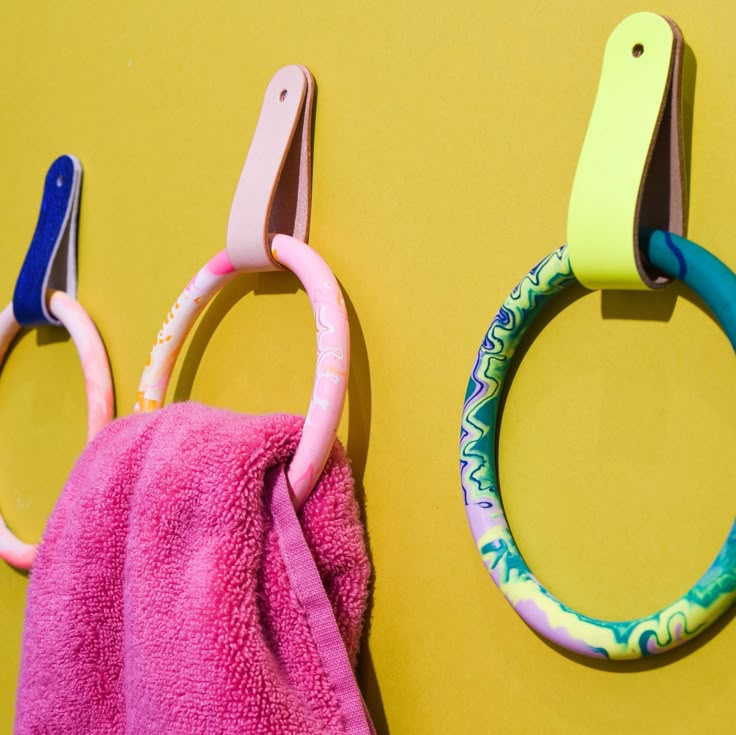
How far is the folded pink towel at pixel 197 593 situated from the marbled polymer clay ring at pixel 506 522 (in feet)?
0.30

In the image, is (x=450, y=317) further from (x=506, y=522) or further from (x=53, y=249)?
(x=53, y=249)

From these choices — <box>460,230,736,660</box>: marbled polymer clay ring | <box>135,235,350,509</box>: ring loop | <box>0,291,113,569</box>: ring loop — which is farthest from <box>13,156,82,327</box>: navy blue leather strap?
<box>460,230,736,660</box>: marbled polymer clay ring

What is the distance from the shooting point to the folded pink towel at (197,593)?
0.51 meters

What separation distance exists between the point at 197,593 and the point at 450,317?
212 millimetres

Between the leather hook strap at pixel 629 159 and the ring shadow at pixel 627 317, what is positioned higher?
the leather hook strap at pixel 629 159

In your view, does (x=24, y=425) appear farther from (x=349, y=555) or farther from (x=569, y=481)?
(x=569, y=481)

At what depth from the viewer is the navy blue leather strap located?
0.78m

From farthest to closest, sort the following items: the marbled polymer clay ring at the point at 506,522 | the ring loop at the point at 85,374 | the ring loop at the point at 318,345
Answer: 1. the ring loop at the point at 85,374
2. the ring loop at the point at 318,345
3. the marbled polymer clay ring at the point at 506,522

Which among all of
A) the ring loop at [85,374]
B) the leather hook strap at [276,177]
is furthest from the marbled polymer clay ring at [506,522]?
the ring loop at [85,374]

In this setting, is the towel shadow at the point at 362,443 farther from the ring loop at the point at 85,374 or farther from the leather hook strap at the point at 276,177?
the ring loop at the point at 85,374

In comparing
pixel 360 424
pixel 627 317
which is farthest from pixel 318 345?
pixel 627 317

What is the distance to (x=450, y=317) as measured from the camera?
0.56 m

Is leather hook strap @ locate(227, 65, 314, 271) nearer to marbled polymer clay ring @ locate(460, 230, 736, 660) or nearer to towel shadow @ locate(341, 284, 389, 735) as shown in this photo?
towel shadow @ locate(341, 284, 389, 735)

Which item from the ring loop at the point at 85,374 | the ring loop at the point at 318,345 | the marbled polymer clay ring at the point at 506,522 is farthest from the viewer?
the ring loop at the point at 85,374
